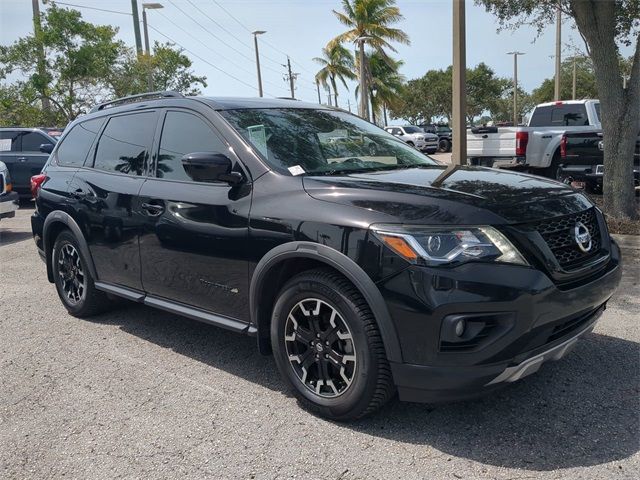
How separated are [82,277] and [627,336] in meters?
4.46

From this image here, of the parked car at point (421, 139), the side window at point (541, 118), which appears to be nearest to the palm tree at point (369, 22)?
the parked car at point (421, 139)

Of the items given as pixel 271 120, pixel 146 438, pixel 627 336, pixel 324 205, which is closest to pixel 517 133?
pixel 627 336

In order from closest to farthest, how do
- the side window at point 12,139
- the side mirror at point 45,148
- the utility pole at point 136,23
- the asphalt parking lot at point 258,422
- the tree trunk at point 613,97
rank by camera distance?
the asphalt parking lot at point 258,422, the tree trunk at point 613,97, the side mirror at point 45,148, the side window at point 12,139, the utility pole at point 136,23

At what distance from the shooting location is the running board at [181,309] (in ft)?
12.0

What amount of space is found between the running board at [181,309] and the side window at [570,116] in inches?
384

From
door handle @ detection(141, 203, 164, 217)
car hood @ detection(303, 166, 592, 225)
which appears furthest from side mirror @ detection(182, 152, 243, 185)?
door handle @ detection(141, 203, 164, 217)

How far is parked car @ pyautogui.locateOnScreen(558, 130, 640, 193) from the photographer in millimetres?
10312

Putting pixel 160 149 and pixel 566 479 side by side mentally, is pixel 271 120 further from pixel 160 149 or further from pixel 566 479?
pixel 566 479

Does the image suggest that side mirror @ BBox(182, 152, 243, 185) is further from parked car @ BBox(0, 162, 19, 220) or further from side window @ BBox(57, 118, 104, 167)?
parked car @ BBox(0, 162, 19, 220)

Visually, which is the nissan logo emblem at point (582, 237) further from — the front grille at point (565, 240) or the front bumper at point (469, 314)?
the front bumper at point (469, 314)

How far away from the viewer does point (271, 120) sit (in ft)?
13.3

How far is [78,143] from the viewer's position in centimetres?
536

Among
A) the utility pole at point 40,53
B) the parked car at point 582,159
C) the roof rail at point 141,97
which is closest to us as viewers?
the roof rail at point 141,97

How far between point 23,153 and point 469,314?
531 inches
